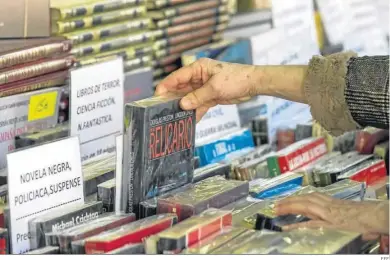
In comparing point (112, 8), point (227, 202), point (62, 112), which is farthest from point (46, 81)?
point (227, 202)

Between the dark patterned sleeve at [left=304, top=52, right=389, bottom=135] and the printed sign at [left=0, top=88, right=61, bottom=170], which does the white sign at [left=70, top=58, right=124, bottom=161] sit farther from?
the dark patterned sleeve at [left=304, top=52, right=389, bottom=135]

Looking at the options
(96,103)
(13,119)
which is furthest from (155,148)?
(13,119)

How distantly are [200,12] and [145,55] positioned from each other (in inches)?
16.8

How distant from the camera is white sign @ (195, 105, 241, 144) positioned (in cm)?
275

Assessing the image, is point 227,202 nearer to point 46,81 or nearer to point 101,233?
→ point 101,233

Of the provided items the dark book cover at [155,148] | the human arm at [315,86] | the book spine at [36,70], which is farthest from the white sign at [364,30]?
the dark book cover at [155,148]

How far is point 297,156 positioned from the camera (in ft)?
8.45

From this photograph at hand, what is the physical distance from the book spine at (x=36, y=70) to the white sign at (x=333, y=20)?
174 centimetres

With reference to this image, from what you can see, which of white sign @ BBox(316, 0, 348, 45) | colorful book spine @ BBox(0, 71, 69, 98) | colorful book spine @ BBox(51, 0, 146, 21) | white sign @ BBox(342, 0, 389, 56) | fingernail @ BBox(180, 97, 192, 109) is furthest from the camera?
white sign @ BBox(342, 0, 389, 56)

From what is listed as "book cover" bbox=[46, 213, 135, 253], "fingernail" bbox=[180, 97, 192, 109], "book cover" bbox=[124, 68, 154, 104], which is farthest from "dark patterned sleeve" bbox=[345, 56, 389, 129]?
"book cover" bbox=[124, 68, 154, 104]

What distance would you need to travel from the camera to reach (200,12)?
3500 millimetres

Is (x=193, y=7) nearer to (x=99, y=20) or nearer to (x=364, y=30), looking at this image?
(x=99, y=20)

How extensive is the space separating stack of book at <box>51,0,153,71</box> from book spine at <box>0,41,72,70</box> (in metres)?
0.06

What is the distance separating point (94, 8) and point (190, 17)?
622 mm
